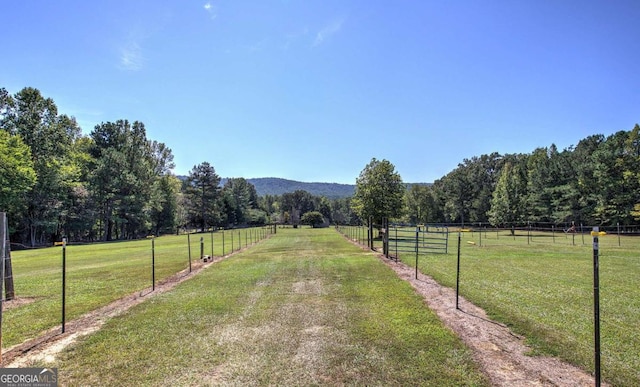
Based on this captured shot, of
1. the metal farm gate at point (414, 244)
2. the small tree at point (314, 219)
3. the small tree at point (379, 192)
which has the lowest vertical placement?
the small tree at point (314, 219)

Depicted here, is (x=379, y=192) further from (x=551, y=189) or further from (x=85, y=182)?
(x=85, y=182)

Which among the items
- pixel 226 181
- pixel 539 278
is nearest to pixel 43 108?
pixel 539 278

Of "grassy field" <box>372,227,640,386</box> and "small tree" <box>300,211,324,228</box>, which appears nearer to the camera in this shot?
"grassy field" <box>372,227,640,386</box>

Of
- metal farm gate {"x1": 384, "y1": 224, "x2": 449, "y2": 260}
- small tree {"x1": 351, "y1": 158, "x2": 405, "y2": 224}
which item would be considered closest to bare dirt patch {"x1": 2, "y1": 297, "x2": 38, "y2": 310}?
metal farm gate {"x1": 384, "y1": 224, "x2": 449, "y2": 260}

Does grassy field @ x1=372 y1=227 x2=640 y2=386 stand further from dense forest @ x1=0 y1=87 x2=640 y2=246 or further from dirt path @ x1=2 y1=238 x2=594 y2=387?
dense forest @ x1=0 y1=87 x2=640 y2=246

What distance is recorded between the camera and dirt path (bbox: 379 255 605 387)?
4438 millimetres

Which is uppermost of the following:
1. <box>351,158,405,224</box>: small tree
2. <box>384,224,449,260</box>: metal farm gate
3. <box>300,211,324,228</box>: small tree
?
<box>351,158,405,224</box>: small tree

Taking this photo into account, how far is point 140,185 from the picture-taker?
53969 millimetres

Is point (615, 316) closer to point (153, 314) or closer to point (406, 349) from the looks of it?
point (406, 349)

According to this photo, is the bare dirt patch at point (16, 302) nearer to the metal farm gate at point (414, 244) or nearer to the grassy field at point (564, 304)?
the metal farm gate at point (414, 244)

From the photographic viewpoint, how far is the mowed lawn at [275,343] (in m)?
Answer: 4.55

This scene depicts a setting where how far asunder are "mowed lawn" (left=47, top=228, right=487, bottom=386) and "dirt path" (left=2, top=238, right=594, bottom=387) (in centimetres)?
27

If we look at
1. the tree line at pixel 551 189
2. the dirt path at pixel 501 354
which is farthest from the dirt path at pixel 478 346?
the tree line at pixel 551 189

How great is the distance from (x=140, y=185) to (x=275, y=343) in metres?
55.8
